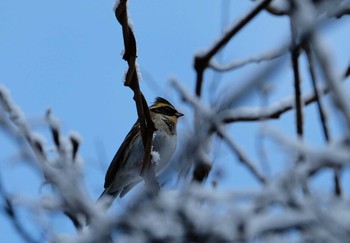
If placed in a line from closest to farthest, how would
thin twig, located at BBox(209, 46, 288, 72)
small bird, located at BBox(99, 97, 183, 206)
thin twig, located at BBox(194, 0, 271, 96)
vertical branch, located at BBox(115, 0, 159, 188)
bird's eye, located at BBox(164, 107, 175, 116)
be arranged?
thin twig, located at BBox(194, 0, 271, 96) < thin twig, located at BBox(209, 46, 288, 72) < vertical branch, located at BBox(115, 0, 159, 188) < small bird, located at BBox(99, 97, 183, 206) < bird's eye, located at BBox(164, 107, 175, 116)

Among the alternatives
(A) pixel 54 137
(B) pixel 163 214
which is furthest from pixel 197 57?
(B) pixel 163 214

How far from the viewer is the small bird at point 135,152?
6.21m

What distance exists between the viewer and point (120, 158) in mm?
6695

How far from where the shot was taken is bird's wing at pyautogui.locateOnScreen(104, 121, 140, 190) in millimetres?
6336

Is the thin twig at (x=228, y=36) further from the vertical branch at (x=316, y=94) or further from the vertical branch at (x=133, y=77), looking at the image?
the vertical branch at (x=133, y=77)

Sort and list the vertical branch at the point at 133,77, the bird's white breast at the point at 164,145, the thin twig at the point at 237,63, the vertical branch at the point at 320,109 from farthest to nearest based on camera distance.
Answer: the bird's white breast at the point at 164,145 → the vertical branch at the point at 133,77 → the thin twig at the point at 237,63 → the vertical branch at the point at 320,109

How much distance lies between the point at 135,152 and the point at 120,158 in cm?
20

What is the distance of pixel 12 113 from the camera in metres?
3.56

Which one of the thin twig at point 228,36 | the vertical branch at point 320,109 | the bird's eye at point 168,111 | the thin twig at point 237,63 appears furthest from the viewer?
the bird's eye at point 168,111

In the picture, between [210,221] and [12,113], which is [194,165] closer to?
[210,221]

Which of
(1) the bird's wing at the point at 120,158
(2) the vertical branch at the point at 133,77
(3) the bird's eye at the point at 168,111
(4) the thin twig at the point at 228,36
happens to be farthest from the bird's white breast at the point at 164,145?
(4) the thin twig at the point at 228,36

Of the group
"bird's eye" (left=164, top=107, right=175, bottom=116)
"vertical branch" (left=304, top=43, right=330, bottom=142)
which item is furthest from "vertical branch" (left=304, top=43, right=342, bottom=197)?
"bird's eye" (left=164, top=107, right=175, bottom=116)

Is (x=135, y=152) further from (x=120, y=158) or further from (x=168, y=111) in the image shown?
(x=168, y=111)

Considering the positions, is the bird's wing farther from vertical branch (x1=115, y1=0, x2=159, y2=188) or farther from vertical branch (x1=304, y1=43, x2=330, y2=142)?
vertical branch (x1=304, y1=43, x2=330, y2=142)
